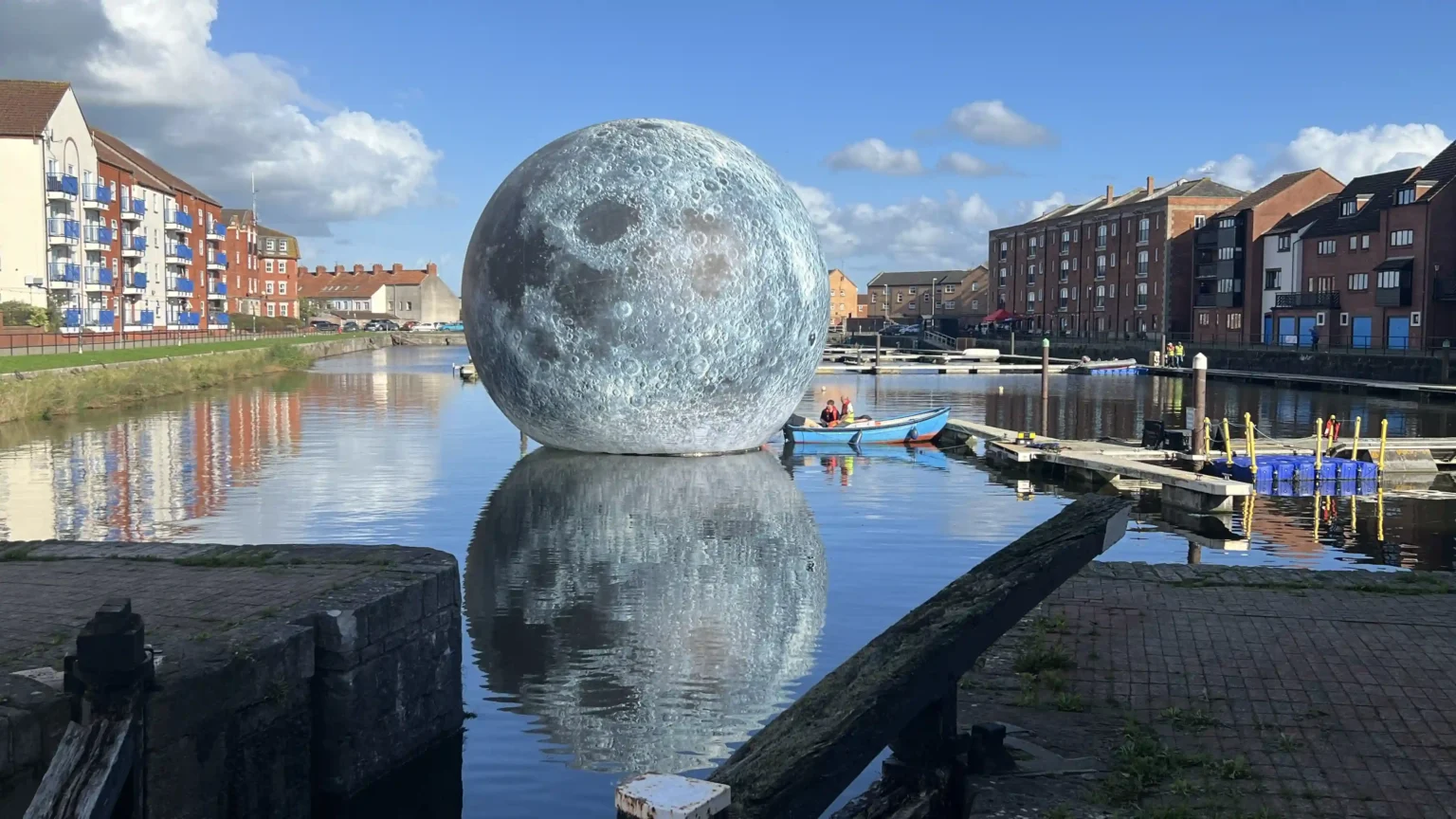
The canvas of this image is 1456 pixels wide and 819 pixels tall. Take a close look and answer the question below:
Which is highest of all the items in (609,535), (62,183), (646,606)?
(62,183)

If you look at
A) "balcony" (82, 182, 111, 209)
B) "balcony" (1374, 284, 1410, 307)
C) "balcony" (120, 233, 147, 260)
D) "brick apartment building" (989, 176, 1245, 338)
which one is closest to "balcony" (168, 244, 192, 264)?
"balcony" (120, 233, 147, 260)

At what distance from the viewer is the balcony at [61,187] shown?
64.9m

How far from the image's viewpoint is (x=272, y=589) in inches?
359

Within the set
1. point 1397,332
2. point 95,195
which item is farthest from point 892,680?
point 95,195

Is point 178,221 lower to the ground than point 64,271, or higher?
higher

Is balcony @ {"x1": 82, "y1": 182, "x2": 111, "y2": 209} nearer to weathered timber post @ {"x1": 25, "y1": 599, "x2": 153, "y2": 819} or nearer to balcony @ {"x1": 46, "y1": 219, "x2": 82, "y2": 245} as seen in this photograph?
balcony @ {"x1": 46, "y1": 219, "x2": 82, "y2": 245}

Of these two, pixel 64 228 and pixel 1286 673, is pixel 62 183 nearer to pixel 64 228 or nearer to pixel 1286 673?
pixel 64 228

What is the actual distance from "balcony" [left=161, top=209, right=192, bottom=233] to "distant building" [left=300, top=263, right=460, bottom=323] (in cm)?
6013

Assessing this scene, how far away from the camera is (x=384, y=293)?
15850 cm

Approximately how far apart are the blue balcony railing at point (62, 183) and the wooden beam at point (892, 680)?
69675 millimetres

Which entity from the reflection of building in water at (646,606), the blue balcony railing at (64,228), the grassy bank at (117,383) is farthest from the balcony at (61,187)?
the reflection of building in water at (646,606)

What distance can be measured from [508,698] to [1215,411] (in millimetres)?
38657

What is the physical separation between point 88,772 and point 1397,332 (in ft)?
240

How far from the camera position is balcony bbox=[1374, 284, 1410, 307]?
6644cm
